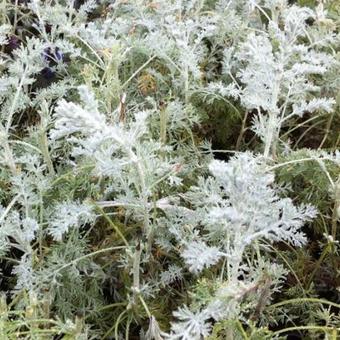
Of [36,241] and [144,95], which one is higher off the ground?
[144,95]

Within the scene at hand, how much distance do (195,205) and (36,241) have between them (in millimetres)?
282

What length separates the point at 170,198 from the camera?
1.10 m

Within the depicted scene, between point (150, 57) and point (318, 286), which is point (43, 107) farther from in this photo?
point (318, 286)

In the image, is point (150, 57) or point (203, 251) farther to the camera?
point (150, 57)

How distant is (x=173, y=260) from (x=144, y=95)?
39 cm

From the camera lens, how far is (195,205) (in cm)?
112

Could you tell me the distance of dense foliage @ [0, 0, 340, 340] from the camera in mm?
937

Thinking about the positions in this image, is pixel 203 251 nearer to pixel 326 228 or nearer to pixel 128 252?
pixel 128 252

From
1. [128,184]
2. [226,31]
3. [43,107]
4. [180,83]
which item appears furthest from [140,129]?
[226,31]

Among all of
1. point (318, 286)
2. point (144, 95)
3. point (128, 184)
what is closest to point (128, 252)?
point (128, 184)

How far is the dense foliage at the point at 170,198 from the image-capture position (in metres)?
0.94

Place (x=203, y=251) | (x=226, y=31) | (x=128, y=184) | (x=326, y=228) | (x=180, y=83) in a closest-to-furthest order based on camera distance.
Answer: (x=203, y=251)
(x=128, y=184)
(x=326, y=228)
(x=180, y=83)
(x=226, y=31)

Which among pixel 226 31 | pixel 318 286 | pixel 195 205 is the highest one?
pixel 226 31

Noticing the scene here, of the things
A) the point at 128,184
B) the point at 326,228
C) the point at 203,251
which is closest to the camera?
the point at 203,251
